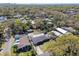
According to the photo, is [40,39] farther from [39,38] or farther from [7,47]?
[7,47]

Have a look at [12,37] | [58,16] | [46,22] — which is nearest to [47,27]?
[46,22]

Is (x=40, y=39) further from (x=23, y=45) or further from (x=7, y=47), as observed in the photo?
(x=7, y=47)

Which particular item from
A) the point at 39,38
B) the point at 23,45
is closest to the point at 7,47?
the point at 23,45

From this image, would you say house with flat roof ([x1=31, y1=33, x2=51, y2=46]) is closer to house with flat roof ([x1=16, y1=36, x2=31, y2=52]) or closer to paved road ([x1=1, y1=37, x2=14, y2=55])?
house with flat roof ([x1=16, y1=36, x2=31, y2=52])

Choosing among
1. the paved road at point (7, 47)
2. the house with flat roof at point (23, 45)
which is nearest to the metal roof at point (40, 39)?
the house with flat roof at point (23, 45)

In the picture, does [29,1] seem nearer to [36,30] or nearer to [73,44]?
[36,30]

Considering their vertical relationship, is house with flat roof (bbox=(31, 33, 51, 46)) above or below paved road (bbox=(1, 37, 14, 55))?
above

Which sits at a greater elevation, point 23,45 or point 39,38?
point 39,38

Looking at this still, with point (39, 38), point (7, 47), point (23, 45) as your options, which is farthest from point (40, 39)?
point (7, 47)

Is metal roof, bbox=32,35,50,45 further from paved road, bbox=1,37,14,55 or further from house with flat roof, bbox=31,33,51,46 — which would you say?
paved road, bbox=1,37,14,55

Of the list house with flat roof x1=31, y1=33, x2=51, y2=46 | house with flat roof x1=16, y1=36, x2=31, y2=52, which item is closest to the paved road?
house with flat roof x1=16, y1=36, x2=31, y2=52

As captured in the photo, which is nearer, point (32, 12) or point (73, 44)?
point (73, 44)
